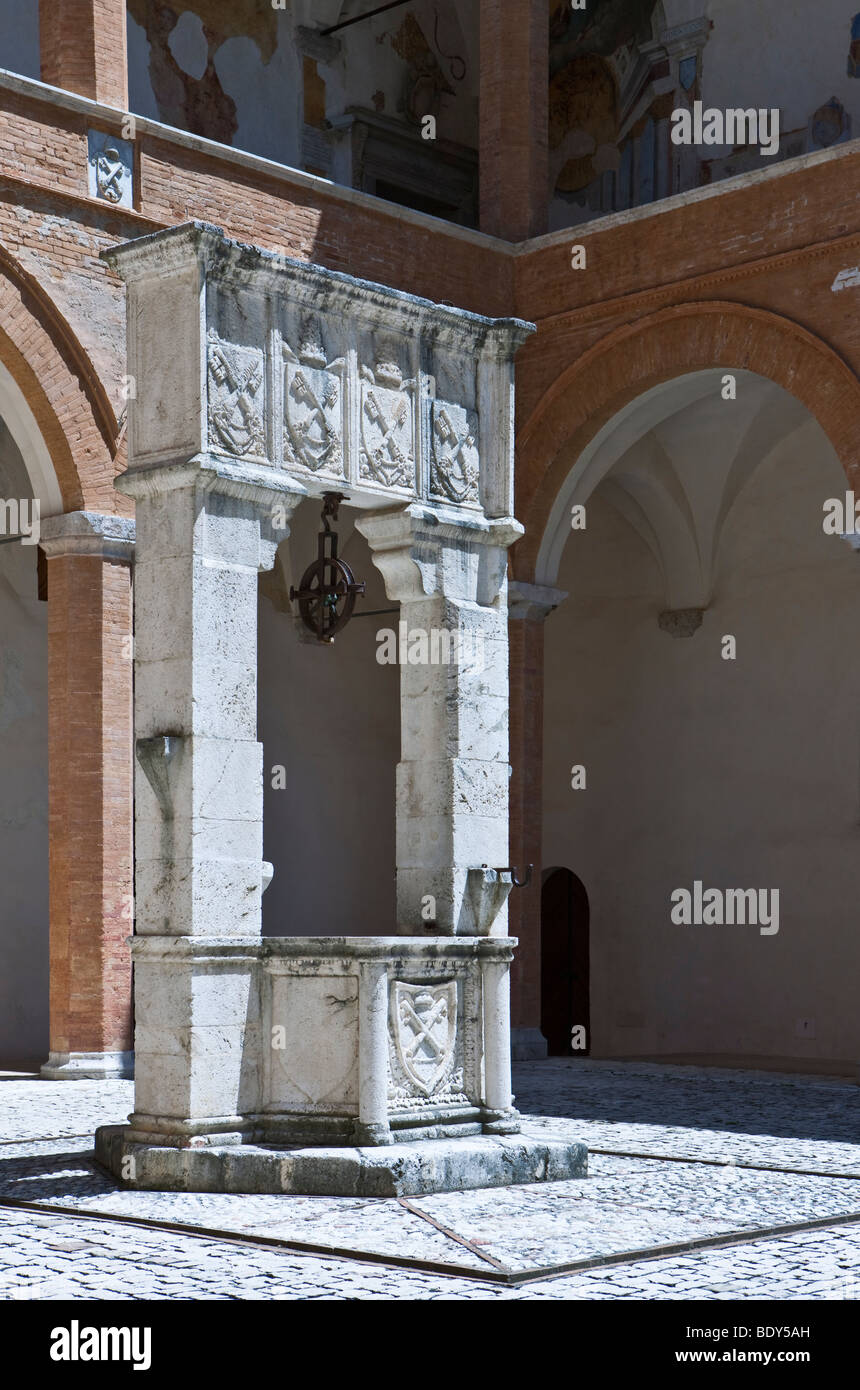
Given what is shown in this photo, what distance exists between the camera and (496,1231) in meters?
5.27

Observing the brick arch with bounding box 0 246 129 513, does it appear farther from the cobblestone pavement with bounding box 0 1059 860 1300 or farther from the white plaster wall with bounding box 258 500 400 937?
the cobblestone pavement with bounding box 0 1059 860 1300

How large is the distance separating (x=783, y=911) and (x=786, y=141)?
611 centimetres

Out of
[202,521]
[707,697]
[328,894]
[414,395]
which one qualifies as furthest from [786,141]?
[202,521]

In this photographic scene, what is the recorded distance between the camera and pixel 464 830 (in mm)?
6887

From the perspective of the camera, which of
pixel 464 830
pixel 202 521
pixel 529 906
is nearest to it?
pixel 202 521

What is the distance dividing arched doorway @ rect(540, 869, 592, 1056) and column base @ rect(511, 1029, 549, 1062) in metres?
2.99

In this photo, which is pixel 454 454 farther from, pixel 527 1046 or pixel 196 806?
pixel 527 1046

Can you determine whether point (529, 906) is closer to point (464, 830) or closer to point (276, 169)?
point (276, 169)

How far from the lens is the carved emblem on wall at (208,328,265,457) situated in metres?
6.34

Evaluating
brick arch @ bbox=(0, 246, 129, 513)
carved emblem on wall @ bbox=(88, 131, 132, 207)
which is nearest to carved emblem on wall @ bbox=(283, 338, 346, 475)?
brick arch @ bbox=(0, 246, 129, 513)

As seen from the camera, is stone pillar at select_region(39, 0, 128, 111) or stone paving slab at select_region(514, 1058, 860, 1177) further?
stone pillar at select_region(39, 0, 128, 111)

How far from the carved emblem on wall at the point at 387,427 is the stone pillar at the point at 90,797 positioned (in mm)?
4349

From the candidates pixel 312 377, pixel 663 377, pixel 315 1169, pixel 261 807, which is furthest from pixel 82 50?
pixel 315 1169

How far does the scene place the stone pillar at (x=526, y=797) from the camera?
12820 millimetres
